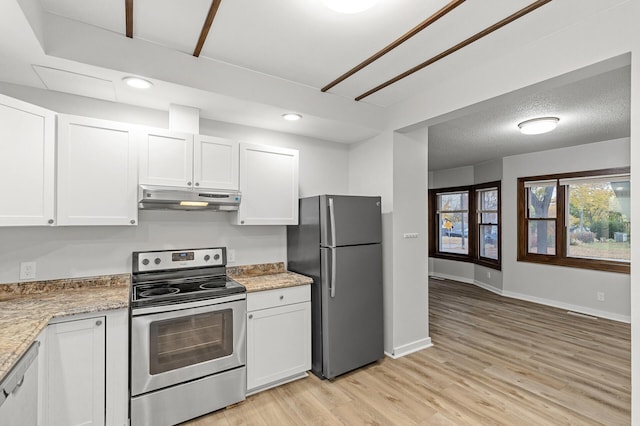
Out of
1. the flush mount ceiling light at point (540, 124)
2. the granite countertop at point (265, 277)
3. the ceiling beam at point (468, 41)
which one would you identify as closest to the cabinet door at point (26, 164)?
the granite countertop at point (265, 277)

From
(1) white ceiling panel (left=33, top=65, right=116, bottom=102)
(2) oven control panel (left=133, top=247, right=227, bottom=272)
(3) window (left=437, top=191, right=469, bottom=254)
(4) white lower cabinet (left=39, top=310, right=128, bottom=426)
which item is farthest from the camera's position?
(3) window (left=437, top=191, right=469, bottom=254)

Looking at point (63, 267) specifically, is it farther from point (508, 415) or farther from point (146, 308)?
point (508, 415)

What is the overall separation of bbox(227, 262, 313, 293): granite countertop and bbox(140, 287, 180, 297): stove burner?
55cm

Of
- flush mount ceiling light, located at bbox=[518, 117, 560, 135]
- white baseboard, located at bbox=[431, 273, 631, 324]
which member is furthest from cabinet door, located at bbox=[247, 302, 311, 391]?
white baseboard, located at bbox=[431, 273, 631, 324]

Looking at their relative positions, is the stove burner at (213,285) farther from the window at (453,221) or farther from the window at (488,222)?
the window at (453,221)

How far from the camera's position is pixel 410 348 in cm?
347

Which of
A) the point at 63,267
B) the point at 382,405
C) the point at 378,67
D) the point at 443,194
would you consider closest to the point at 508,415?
the point at 382,405

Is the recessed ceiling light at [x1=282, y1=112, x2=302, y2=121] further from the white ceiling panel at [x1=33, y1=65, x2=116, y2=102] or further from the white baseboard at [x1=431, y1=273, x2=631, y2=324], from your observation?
the white baseboard at [x1=431, y1=273, x2=631, y2=324]

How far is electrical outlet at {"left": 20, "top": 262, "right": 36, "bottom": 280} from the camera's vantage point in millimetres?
2256

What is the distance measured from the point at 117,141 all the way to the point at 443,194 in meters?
6.98

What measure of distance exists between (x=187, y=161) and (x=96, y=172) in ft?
2.01

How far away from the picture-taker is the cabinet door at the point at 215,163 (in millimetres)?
2625

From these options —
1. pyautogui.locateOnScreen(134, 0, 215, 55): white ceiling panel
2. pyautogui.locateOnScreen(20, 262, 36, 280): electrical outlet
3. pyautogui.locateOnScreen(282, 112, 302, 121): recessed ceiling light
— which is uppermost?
pyautogui.locateOnScreen(134, 0, 215, 55): white ceiling panel

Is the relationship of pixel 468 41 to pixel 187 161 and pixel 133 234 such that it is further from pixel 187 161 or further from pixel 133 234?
pixel 133 234
